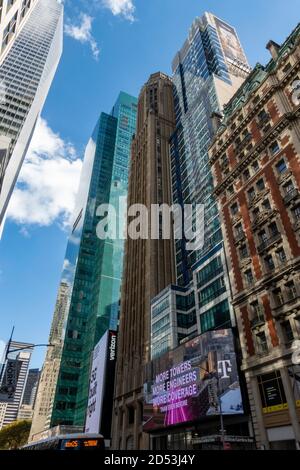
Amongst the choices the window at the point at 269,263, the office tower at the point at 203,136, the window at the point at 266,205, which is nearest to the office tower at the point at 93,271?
the office tower at the point at 203,136

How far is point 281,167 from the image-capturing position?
36.0m

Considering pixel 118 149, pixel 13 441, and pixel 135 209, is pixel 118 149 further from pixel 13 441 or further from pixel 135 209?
pixel 13 441

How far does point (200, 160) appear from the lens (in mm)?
85188

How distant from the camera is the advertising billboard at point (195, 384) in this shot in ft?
118

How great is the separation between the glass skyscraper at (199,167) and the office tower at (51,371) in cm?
9527

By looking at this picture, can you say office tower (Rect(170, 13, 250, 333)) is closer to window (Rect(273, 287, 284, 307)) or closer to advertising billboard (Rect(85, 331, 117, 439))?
window (Rect(273, 287, 284, 307))

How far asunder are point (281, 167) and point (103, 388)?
2480 inches

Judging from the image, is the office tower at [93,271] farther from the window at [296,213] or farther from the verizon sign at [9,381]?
the window at [296,213]

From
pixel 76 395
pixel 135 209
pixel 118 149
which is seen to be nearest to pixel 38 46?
pixel 118 149

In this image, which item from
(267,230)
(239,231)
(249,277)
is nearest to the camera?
(267,230)

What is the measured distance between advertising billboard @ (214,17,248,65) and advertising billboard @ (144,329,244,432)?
101 metres

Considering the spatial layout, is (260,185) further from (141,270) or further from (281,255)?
(141,270)

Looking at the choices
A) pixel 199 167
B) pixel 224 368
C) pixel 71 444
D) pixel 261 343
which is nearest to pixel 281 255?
pixel 261 343

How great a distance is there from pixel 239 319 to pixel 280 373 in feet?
24.3
